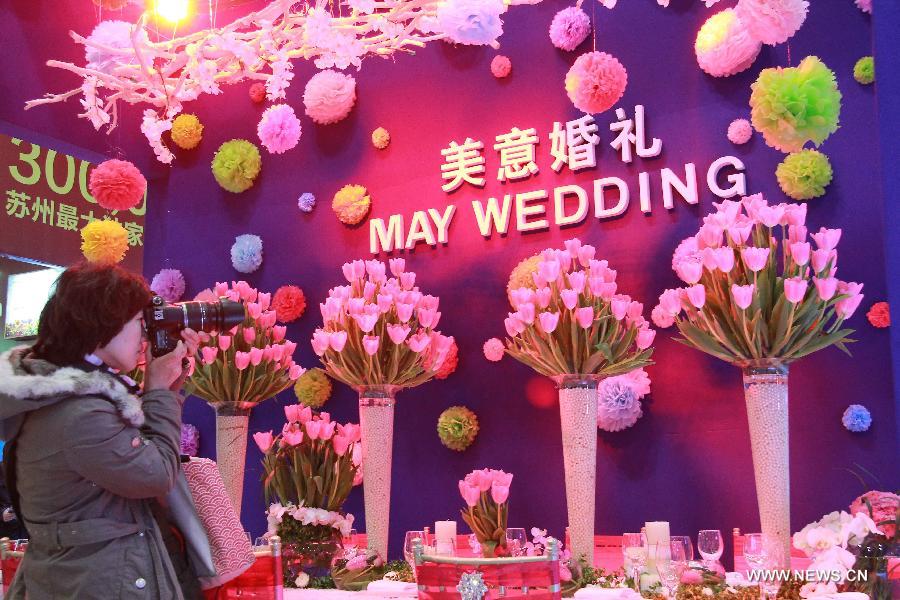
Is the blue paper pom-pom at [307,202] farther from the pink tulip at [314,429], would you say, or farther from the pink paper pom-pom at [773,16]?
the pink paper pom-pom at [773,16]

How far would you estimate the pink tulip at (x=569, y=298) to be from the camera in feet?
9.82

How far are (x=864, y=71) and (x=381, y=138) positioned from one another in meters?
2.20

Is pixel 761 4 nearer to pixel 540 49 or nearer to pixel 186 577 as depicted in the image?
pixel 540 49

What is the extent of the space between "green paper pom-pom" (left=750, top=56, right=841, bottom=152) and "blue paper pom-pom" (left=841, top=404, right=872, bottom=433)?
964 millimetres

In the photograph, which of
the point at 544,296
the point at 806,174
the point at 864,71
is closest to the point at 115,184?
the point at 544,296

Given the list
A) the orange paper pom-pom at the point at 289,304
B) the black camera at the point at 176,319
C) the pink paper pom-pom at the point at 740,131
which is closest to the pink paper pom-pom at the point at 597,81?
the pink paper pom-pom at the point at 740,131

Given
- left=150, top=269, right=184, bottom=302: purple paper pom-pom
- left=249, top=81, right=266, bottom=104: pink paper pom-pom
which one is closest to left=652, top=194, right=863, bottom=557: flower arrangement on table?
left=249, top=81, right=266, bottom=104: pink paper pom-pom

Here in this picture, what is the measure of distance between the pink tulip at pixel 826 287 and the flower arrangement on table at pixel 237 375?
79.2 inches

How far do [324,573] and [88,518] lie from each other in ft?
4.57

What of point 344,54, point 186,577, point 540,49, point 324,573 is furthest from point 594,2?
point 186,577

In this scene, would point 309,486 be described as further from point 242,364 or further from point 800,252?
point 800,252

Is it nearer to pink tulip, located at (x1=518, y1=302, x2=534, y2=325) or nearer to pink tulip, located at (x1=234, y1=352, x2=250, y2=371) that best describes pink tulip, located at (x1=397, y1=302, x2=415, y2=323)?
pink tulip, located at (x1=518, y1=302, x2=534, y2=325)

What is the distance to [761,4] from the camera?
3.22 m

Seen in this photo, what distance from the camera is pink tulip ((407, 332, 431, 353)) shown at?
11.1 feet
